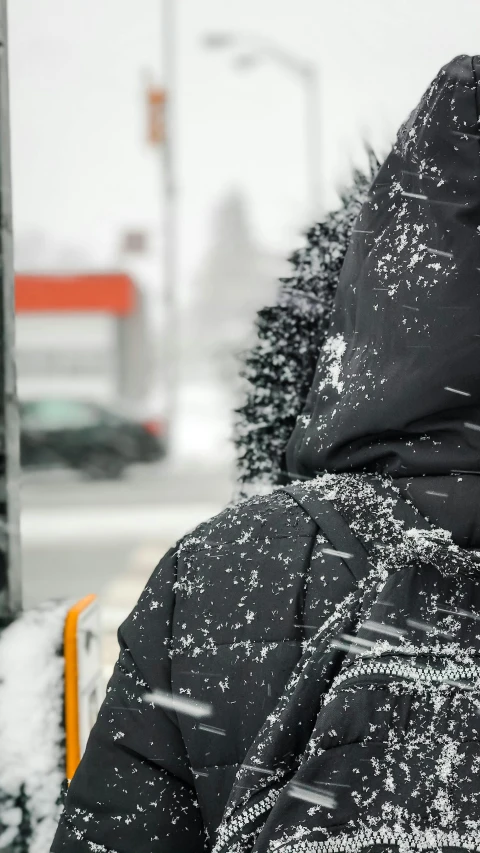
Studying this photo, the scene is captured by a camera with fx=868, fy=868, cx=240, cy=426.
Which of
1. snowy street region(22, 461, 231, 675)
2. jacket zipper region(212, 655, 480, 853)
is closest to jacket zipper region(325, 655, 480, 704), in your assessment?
jacket zipper region(212, 655, 480, 853)

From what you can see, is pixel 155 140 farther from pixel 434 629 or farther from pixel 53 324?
pixel 434 629

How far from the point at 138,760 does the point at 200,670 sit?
138 mm

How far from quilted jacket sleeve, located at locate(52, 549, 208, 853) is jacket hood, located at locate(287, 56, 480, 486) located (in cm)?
28

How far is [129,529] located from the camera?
32.4 feet

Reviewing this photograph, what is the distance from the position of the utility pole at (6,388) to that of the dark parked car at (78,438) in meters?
13.7

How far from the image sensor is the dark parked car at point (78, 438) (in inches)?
607

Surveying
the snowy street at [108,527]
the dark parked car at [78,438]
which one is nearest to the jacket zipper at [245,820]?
the snowy street at [108,527]

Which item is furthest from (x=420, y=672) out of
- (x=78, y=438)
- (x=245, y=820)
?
(x=78, y=438)

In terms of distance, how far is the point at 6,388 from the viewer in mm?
1692

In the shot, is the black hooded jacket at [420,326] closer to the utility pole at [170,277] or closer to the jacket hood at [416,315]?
the jacket hood at [416,315]

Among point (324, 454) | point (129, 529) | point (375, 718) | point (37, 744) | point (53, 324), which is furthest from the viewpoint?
point (53, 324)

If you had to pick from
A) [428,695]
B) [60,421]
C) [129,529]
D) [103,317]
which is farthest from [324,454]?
[103,317]

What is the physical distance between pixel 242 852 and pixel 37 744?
0.85m

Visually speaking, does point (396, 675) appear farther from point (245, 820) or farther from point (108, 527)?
point (108, 527)
